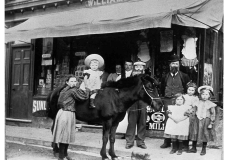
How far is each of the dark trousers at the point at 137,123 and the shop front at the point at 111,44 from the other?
0.81ft

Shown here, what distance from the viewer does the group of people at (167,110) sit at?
5680 mm

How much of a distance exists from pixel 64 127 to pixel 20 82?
245 cm

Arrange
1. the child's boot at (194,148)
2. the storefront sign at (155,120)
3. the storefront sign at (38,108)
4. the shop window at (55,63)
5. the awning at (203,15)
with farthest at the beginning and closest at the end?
the storefront sign at (38,108) → the shop window at (55,63) → the storefront sign at (155,120) → the child's boot at (194,148) → the awning at (203,15)

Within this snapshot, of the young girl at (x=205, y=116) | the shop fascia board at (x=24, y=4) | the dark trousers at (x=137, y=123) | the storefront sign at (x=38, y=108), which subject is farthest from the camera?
the shop fascia board at (x=24, y=4)

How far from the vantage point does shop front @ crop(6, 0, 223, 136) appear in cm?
585

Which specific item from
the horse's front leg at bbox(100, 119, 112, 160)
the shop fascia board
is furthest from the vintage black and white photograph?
the shop fascia board

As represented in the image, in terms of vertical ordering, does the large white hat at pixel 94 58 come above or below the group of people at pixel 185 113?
above

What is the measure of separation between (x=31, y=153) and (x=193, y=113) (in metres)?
3.52

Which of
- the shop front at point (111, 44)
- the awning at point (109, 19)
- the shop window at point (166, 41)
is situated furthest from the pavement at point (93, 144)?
the awning at point (109, 19)

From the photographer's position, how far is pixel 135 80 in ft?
18.8

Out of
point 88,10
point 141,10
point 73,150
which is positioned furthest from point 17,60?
point 141,10

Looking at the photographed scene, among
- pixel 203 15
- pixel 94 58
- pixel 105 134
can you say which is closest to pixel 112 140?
pixel 105 134

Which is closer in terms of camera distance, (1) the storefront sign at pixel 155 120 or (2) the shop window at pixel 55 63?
(1) the storefront sign at pixel 155 120

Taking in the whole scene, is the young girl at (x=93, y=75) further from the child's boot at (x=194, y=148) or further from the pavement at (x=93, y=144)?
the child's boot at (x=194, y=148)
